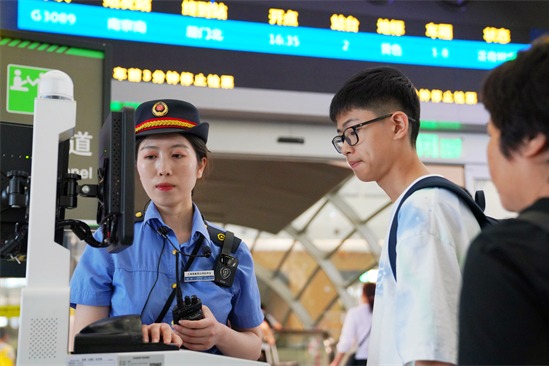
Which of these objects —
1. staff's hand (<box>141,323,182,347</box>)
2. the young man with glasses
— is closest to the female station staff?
staff's hand (<box>141,323,182,347</box>)

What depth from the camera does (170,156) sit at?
2586 mm

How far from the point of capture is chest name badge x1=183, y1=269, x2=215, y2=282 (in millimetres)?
2510

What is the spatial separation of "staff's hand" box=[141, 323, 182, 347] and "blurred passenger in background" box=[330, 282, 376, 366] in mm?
5825

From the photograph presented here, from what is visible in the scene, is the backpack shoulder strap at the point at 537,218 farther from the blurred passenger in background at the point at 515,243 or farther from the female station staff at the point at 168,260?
the female station staff at the point at 168,260

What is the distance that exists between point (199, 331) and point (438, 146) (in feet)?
13.5

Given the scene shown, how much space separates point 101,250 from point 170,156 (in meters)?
0.40

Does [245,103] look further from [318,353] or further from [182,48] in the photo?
[318,353]

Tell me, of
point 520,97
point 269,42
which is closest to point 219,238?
point 520,97

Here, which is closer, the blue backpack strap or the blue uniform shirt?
the blue backpack strap

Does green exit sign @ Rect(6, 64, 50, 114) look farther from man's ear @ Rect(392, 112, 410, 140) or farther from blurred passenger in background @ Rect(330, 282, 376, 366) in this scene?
blurred passenger in background @ Rect(330, 282, 376, 366)

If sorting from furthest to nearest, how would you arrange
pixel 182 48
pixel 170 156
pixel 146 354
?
pixel 182 48
pixel 170 156
pixel 146 354

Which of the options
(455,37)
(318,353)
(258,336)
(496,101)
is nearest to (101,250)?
(258,336)

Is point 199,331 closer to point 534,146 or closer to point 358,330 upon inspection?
point 534,146

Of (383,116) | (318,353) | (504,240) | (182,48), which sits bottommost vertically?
(318,353)
